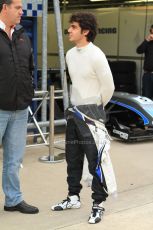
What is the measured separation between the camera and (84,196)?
516 cm

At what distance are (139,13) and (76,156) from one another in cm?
752

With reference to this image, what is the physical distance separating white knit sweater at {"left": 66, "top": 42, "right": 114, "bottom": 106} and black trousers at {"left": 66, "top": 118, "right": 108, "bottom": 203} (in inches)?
9.5

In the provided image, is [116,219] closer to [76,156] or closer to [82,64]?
[76,156]

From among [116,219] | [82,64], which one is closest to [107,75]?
[82,64]

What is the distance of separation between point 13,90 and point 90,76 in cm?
69

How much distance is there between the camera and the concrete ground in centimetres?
438

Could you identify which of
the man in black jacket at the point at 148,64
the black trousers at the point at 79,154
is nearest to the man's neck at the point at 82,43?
the black trousers at the point at 79,154

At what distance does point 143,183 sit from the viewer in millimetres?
5727

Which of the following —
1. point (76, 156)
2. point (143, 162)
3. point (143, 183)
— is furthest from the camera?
point (143, 162)

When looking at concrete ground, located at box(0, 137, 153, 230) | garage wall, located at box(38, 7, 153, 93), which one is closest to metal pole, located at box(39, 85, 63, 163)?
concrete ground, located at box(0, 137, 153, 230)

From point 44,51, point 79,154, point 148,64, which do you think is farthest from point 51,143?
point 148,64

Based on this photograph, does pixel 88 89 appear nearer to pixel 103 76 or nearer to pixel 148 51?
pixel 103 76

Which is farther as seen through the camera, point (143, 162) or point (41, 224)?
point (143, 162)

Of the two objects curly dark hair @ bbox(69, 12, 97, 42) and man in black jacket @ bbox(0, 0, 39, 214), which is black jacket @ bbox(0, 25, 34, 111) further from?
curly dark hair @ bbox(69, 12, 97, 42)
